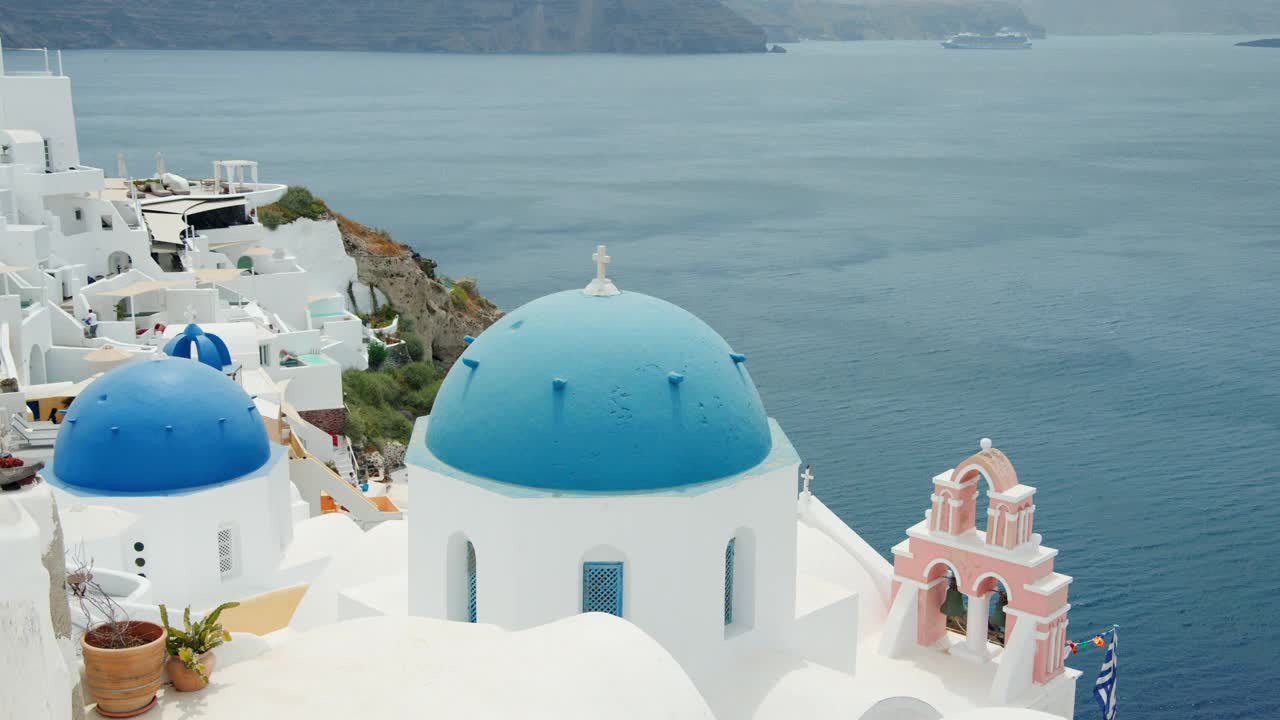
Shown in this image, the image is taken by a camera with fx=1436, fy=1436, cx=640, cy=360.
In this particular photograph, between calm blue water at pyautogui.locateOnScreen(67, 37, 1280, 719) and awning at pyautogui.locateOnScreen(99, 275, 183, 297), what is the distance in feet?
59.5

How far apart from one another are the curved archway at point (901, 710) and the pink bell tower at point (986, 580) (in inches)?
114

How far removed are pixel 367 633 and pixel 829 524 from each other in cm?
1161

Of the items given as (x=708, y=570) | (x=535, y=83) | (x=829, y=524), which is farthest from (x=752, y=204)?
(x=535, y=83)

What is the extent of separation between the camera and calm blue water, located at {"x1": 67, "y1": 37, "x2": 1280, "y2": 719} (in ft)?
113

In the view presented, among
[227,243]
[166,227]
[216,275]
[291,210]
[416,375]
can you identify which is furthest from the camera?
[291,210]

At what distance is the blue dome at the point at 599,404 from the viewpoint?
13703 millimetres

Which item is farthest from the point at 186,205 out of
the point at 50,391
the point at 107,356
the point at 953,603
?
the point at 953,603

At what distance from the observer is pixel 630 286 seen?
62.3 metres

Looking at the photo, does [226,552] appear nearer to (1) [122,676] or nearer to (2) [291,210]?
(1) [122,676]

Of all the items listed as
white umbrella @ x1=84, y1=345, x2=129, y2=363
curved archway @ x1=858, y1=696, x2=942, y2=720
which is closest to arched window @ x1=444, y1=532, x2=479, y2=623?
curved archway @ x1=858, y1=696, x2=942, y2=720

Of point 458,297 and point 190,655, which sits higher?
point 190,655

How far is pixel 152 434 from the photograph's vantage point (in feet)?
60.8

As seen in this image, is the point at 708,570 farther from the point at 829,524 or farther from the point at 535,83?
the point at 535,83

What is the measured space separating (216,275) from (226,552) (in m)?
23.8
